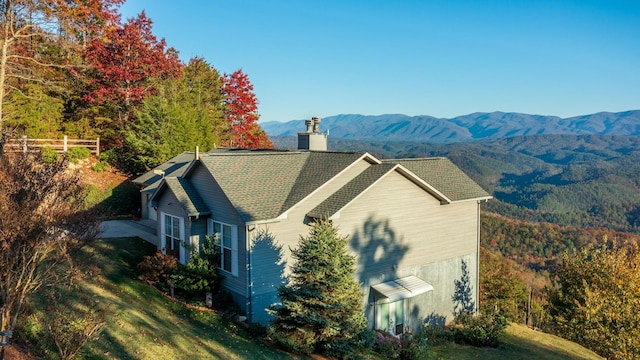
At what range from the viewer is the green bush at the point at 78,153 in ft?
105

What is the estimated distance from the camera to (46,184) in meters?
9.78

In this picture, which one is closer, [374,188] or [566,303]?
[374,188]

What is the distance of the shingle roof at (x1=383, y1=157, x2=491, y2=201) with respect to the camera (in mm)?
22594

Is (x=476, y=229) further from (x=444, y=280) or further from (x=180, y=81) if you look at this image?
(x=180, y=81)

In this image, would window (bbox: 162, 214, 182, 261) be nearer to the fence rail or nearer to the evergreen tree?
the evergreen tree

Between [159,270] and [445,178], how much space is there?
14.7 metres

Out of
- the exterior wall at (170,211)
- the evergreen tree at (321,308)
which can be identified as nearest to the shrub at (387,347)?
the evergreen tree at (321,308)

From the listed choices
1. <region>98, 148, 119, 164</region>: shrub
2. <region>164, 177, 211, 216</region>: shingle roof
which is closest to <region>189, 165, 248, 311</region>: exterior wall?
<region>164, 177, 211, 216</region>: shingle roof

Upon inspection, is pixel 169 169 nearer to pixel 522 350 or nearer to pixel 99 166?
pixel 99 166

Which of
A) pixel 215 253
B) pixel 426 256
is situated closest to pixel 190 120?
pixel 215 253

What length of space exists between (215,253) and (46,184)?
27.7 feet

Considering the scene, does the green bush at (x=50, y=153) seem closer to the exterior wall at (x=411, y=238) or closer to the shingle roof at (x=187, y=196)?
the shingle roof at (x=187, y=196)

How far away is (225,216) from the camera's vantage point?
56.2ft

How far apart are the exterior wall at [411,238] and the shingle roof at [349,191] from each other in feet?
1.47
